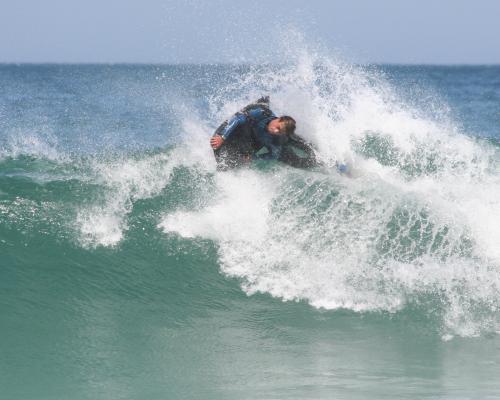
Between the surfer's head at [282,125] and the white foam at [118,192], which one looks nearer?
the surfer's head at [282,125]

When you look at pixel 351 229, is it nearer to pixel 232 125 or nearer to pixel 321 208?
pixel 321 208

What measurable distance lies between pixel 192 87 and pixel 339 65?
14840 mm

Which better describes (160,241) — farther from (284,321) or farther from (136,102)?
(136,102)

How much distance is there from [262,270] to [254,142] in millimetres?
1714

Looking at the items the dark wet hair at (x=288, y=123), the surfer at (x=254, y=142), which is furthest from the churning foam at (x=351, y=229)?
the dark wet hair at (x=288, y=123)

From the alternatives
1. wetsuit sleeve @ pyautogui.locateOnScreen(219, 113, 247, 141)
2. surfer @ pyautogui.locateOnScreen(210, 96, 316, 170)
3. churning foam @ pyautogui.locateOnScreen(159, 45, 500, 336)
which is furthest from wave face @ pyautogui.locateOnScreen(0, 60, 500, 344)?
wetsuit sleeve @ pyautogui.locateOnScreen(219, 113, 247, 141)

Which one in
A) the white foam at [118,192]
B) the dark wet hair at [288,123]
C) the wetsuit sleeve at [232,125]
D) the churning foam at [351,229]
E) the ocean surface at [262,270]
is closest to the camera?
the ocean surface at [262,270]

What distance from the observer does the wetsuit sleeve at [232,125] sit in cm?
862

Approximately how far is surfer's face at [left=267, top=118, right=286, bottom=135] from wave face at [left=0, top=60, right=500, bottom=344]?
2.69ft

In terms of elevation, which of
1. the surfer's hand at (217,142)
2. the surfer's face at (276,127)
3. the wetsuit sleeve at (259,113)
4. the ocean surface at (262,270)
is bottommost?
the ocean surface at (262,270)

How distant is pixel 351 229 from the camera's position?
8.34m

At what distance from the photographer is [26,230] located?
8797 mm

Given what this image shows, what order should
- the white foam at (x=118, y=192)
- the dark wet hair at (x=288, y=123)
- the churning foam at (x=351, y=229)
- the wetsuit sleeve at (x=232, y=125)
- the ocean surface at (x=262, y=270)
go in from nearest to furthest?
1. the ocean surface at (x=262, y=270)
2. the churning foam at (x=351, y=229)
3. the dark wet hair at (x=288, y=123)
4. the wetsuit sleeve at (x=232, y=125)
5. the white foam at (x=118, y=192)

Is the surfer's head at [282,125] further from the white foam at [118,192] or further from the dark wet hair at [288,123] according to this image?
the white foam at [118,192]
